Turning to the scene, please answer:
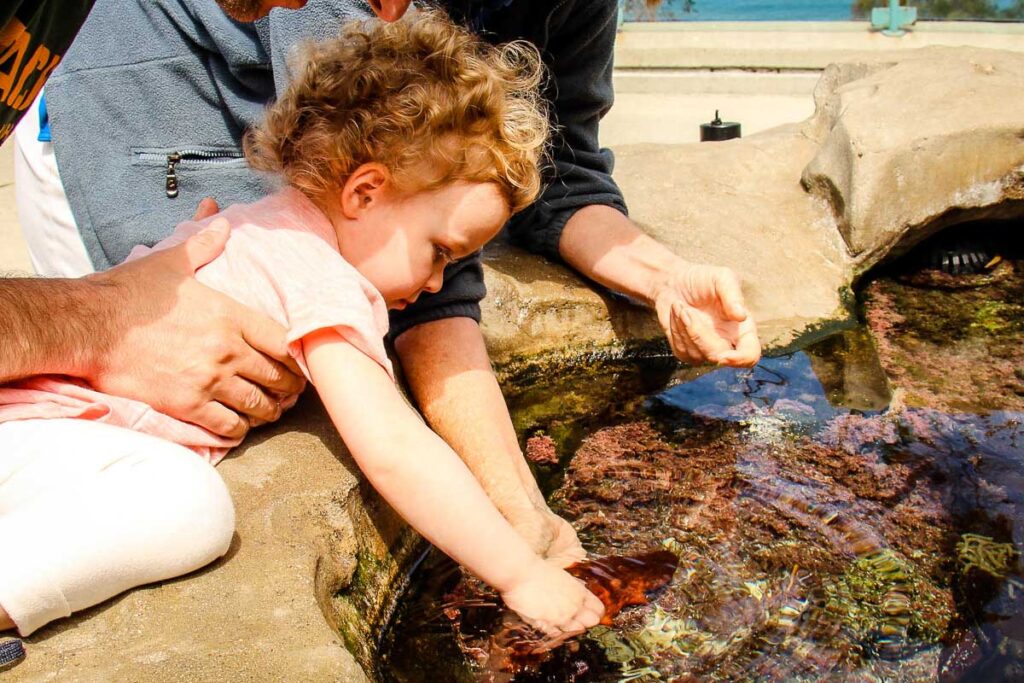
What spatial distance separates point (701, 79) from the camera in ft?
23.8

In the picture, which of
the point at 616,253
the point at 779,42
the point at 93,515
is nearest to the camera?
the point at 93,515

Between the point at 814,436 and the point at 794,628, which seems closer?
the point at 794,628

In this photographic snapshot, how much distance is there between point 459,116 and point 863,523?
1201mm

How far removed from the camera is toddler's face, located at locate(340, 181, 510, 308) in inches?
79.3

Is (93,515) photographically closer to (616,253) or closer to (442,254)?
(442,254)

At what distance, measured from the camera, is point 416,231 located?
6.61 ft

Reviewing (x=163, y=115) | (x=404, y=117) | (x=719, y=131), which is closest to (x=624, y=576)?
(x=404, y=117)

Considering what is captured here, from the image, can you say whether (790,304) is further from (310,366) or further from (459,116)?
(310,366)

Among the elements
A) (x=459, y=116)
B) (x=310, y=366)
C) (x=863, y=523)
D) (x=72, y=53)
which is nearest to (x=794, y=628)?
(x=863, y=523)

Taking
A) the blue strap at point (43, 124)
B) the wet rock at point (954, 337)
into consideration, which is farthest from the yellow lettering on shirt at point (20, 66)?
the wet rock at point (954, 337)

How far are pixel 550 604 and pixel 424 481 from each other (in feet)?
1.03

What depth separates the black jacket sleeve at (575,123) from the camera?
9.10 feet

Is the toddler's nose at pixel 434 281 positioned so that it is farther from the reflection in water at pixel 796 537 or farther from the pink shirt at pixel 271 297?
the reflection in water at pixel 796 537

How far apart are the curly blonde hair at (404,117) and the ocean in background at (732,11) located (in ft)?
19.9
